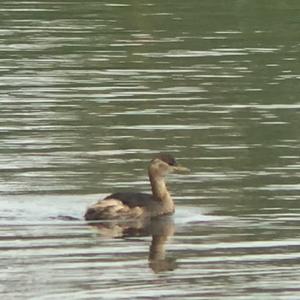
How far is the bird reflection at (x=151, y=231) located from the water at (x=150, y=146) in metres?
0.03

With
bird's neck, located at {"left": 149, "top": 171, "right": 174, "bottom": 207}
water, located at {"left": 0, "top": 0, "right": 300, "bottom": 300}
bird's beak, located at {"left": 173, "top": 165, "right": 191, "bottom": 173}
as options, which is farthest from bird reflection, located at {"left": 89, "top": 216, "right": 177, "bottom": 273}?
bird's beak, located at {"left": 173, "top": 165, "right": 191, "bottom": 173}

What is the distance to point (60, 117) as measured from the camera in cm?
2316

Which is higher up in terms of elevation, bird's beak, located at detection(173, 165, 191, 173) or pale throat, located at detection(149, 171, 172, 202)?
→ bird's beak, located at detection(173, 165, 191, 173)

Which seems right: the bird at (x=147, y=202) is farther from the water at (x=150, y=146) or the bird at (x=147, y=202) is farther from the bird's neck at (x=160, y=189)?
the water at (x=150, y=146)

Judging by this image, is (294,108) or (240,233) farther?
(294,108)

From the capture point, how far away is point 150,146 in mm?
20984

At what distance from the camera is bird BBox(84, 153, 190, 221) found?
17.0 metres

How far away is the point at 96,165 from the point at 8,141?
192cm

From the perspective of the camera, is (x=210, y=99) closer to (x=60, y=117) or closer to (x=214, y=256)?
(x=60, y=117)

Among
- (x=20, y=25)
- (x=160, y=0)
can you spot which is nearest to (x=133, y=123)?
(x=20, y=25)

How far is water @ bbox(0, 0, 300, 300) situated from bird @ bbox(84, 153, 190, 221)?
0.46ft

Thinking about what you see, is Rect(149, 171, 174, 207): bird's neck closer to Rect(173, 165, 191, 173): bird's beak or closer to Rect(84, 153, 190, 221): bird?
Rect(84, 153, 190, 221): bird

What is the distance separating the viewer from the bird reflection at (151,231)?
15.2 metres

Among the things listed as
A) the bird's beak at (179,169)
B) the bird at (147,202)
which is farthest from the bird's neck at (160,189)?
the bird's beak at (179,169)
